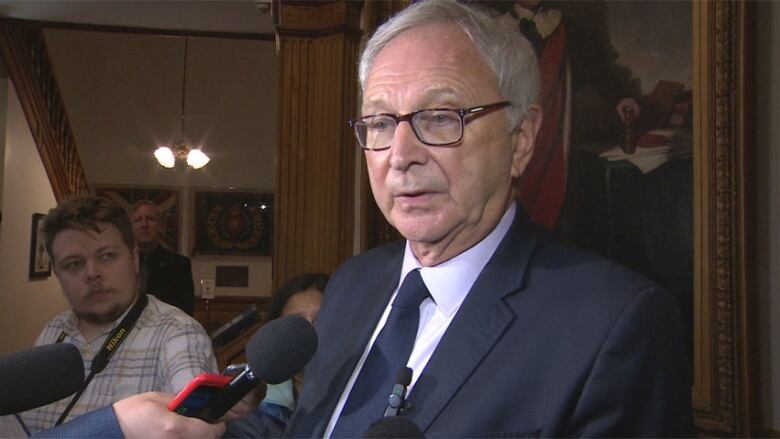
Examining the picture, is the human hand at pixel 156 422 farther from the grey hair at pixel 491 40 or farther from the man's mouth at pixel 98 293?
the man's mouth at pixel 98 293

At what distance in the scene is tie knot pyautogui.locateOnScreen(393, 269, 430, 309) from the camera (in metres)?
1.05

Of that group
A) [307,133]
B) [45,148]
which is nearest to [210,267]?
[45,148]

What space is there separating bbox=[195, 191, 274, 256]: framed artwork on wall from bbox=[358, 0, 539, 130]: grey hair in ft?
23.0

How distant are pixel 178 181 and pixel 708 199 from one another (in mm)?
6826

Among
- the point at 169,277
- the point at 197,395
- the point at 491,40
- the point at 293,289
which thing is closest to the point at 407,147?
the point at 491,40

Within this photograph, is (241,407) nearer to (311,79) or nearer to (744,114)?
(744,114)

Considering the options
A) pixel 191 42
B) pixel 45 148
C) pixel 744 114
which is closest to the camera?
pixel 744 114

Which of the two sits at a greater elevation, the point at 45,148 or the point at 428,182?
the point at 45,148

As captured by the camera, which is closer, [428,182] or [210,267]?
[428,182]

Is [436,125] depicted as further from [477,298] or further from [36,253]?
[36,253]

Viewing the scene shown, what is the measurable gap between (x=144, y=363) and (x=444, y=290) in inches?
40.7

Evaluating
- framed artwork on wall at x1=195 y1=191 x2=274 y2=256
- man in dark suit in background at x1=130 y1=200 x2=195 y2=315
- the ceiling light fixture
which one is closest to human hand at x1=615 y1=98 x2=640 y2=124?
man in dark suit in background at x1=130 y1=200 x2=195 y2=315

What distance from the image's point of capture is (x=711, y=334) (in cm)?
211

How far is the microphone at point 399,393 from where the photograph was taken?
93 cm
